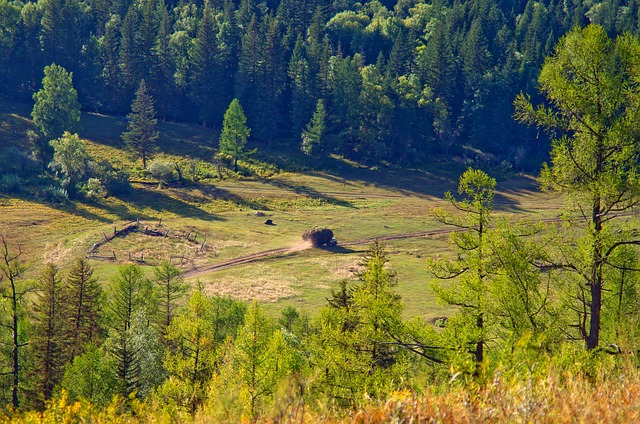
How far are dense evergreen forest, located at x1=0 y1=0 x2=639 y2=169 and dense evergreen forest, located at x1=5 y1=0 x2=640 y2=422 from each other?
47cm

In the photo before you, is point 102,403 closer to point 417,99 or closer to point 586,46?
point 586,46

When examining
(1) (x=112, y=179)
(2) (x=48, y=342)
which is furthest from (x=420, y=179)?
(2) (x=48, y=342)

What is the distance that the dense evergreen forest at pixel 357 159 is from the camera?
51.4 feet

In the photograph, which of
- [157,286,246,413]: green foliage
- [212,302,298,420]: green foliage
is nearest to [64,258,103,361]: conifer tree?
[157,286,246,413]: green foliage

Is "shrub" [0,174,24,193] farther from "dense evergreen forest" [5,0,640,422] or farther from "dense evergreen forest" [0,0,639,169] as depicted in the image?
"dense evergreen forest" [0,0,639,169]

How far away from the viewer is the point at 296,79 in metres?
128

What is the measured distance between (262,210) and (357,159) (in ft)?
109

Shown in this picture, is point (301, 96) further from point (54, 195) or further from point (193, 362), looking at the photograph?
point (193, 362)

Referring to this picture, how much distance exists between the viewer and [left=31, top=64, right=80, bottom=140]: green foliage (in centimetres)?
10775

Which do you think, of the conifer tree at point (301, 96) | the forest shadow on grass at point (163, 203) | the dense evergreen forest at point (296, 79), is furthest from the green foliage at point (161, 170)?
the conifer tree at point (301, 96)

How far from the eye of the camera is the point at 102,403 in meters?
33.7

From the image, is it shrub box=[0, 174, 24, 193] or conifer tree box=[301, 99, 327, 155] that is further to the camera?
conifer tree box=[301, 99, 327, 155]

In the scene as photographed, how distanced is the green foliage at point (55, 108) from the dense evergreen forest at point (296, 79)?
18.2 meters

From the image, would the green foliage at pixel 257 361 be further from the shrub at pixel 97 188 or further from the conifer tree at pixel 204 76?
the conifer tree at pixel 204 76
